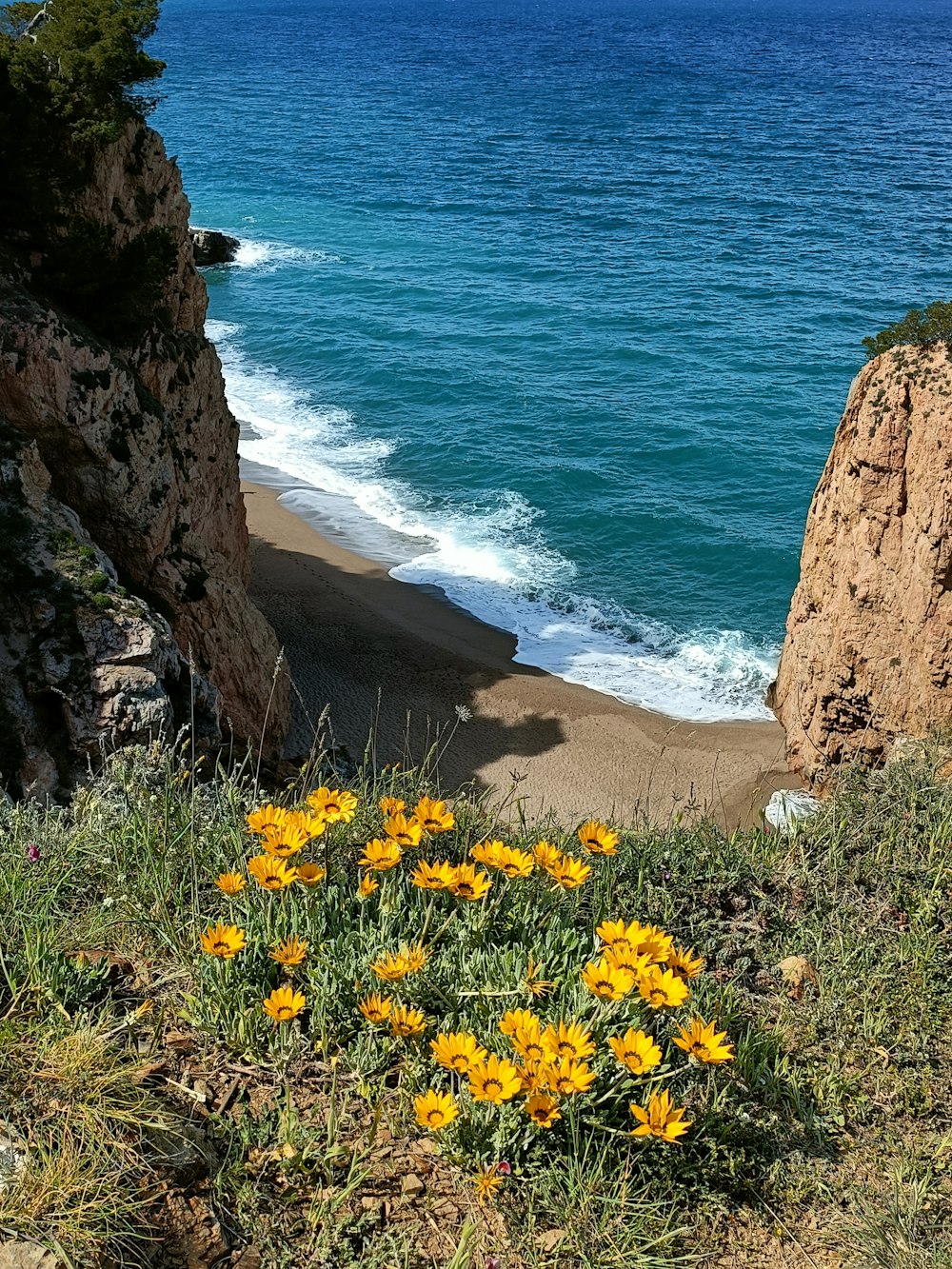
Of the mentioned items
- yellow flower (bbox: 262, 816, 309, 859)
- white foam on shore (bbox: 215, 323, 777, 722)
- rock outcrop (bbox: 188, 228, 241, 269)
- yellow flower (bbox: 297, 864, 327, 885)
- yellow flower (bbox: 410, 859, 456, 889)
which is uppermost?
rock outcrop (bbox: 188, 228, 241, 269)

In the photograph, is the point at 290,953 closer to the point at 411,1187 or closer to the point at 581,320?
the point at 411,1187

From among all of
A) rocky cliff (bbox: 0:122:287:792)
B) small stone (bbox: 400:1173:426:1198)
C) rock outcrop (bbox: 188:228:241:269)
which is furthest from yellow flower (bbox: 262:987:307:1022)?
rock outcrop (bbox: 188:228:241:269)

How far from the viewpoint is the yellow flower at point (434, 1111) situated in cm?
397

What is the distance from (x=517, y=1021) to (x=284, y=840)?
1.29 m

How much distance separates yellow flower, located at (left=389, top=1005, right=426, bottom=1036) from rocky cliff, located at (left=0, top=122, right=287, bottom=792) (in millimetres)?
5941

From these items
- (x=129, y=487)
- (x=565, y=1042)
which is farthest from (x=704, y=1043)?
(x=129, y=487)

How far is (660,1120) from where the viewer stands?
3914 millimetres

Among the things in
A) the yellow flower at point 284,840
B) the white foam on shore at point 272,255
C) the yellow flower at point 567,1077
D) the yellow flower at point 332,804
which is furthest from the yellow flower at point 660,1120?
the white foam on shore at point 272,255

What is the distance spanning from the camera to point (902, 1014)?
5496mm

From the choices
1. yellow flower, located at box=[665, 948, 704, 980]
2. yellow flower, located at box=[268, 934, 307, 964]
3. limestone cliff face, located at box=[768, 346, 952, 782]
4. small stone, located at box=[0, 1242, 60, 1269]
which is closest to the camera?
small stone, located at box=[0, 1242, 60, 1269]

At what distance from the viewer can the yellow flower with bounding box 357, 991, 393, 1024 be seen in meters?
4.25

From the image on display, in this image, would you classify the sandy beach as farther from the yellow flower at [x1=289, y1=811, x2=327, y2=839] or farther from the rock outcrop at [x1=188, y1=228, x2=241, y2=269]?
the rock outcrop at [x1=188, y1=228, x2=241, y2=269]

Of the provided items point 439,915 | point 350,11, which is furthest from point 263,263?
point 350,11

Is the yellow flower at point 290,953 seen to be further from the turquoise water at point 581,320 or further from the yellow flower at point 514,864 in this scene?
the turquoise water at point 581,320
